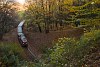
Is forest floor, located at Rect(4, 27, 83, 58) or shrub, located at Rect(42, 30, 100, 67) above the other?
shrub, located at Rect(42, 30, 100, 67)

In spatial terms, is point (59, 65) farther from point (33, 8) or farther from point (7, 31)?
point (7, 31)

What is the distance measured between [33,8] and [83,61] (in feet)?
105

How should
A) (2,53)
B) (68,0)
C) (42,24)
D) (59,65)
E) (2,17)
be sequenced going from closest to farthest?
1. (59,65)
2. (68,0)
3. (2,53)
4. (2,17)
5. (42,24)

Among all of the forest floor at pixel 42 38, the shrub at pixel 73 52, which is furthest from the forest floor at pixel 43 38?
the shrub at pixel 73 52

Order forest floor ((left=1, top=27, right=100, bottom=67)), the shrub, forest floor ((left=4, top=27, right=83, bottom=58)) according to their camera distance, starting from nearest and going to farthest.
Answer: the shrub, forest floor ((left=1, top=27, right=100, bottom=67)), forest floor ((left=4, top=27, right=83, bottom=58))

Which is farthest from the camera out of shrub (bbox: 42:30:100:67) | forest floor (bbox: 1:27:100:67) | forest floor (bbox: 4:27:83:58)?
forest floor (bbox: 4:27:83:58)

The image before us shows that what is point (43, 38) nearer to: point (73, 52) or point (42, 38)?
point (42, 38)

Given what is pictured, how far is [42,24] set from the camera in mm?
40750

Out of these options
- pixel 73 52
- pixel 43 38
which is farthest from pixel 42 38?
pixel 73 52

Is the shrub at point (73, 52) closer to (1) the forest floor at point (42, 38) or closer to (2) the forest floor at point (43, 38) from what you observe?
(1) the forest floor at point (42, 38)

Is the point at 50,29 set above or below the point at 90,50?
below

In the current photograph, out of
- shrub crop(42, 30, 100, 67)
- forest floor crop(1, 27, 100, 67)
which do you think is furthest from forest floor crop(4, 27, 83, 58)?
shrub crop(42, 30, 100, 67)

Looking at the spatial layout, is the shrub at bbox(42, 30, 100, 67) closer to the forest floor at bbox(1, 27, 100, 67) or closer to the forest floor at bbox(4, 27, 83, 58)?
the forest floor at bbox(1, 27, 100, 67)

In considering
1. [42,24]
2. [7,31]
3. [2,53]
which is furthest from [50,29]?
[2,53]
